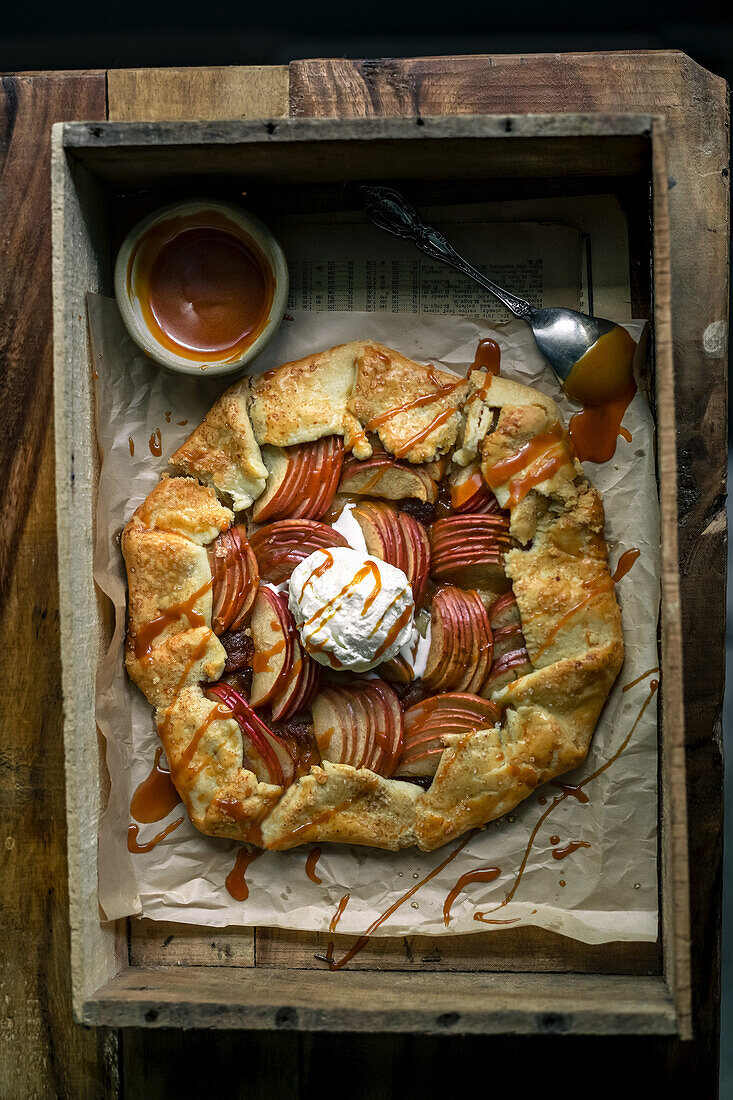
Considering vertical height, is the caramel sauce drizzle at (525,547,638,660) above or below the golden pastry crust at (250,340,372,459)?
below

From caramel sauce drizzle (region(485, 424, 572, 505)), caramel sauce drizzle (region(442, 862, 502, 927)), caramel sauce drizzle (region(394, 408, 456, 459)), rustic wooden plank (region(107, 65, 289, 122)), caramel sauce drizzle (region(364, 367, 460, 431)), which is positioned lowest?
caramel sauce drizzle (region(442, 862, 502, 927))

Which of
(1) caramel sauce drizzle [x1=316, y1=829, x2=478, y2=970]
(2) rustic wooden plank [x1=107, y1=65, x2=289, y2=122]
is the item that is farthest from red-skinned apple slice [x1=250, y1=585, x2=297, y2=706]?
(2) rustic wooden plank [x1=107, y1=65, x2=289, y2=122]

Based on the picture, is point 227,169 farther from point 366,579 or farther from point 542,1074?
point 542,1074

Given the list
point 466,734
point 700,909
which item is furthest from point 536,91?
point 700,909

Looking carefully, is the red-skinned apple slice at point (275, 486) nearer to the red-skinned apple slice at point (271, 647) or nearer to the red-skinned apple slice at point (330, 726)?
the red-skinned apple slice at point (271, 647)

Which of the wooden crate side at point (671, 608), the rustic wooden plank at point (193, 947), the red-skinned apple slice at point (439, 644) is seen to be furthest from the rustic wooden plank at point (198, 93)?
the rustic wooden plank at point (193, 947)

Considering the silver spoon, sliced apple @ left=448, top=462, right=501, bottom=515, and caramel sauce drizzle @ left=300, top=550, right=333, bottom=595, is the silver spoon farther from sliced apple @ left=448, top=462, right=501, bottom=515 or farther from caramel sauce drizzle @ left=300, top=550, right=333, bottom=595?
caramel sauce drizzle @ left=300, top=550, right=333, bottom=595
